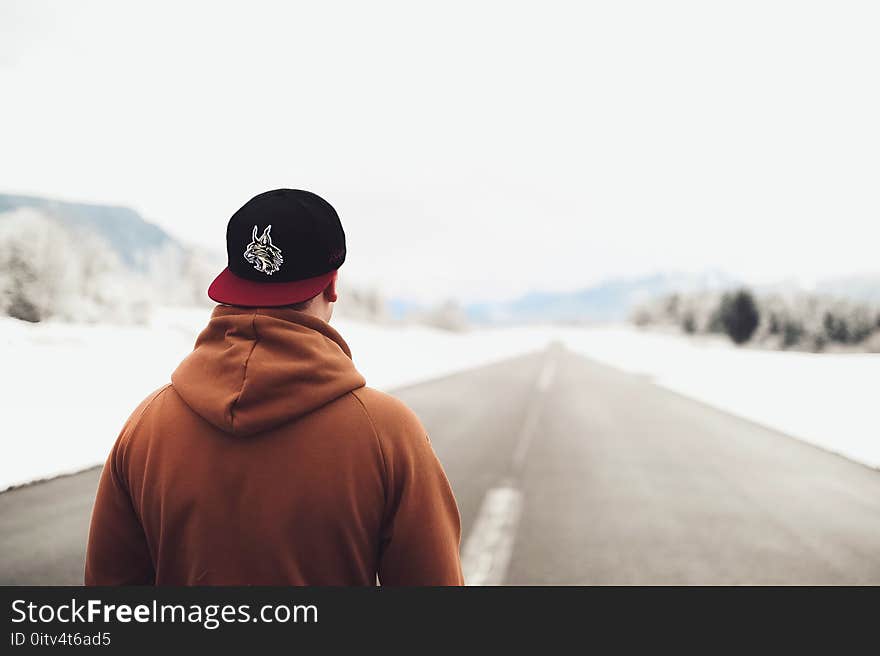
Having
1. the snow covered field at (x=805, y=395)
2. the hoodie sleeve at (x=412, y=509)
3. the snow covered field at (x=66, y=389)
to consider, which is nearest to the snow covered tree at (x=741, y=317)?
A: the snow covered field at (x=805, y=395)

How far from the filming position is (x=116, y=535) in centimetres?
143

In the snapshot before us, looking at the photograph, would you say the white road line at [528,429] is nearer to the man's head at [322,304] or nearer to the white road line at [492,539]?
the white road line at [492,539]

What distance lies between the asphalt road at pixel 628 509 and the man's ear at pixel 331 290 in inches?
118

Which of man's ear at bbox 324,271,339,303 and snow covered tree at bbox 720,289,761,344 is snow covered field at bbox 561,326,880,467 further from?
snow covered tree at bbox 720,289,761,344

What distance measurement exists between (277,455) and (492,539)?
380 centimetres

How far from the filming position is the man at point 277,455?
3.92 ft

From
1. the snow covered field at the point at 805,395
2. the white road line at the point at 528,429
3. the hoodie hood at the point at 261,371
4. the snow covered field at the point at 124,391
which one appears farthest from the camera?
the snow covered field at the point at 805,395

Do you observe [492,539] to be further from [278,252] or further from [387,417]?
[278,252]

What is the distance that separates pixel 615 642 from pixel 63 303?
1429 centimetres

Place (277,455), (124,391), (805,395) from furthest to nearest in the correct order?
(805,395), (124,391), (277,455)

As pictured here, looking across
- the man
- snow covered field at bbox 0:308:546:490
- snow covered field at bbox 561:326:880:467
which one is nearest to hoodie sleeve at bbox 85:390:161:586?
the man

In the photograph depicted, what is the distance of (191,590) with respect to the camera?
53.2 inches

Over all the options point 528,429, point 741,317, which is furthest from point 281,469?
Result: point 741,317

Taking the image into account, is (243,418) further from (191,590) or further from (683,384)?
(683,384)
